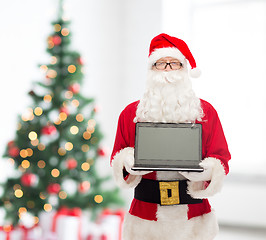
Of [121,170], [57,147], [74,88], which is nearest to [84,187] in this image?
[57,147]

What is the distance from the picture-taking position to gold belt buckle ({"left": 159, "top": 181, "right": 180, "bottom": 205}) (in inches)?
55.9

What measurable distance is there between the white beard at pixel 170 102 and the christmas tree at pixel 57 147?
1.35m

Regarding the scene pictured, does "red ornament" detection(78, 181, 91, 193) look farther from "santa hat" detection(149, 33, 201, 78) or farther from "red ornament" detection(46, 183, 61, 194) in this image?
"santa hat" detection(149, 33, 201, 78)

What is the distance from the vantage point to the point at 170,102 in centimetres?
149

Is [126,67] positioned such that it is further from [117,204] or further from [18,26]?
[117,204]

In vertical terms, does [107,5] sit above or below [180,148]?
above

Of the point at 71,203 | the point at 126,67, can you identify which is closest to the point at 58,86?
the point at 71,203

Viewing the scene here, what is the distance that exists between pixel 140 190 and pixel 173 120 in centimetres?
31

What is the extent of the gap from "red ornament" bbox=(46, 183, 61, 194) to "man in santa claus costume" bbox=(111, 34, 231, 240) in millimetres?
1297

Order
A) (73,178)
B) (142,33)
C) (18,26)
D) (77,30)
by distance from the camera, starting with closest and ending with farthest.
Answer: (73,178)
(18,26)
(77,30)
(142,33)

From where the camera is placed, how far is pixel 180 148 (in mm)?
1371

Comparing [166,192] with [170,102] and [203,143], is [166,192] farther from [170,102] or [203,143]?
[170,102]

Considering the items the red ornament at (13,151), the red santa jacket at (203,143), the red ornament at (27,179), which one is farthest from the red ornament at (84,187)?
the red santa jacket at (203,143)

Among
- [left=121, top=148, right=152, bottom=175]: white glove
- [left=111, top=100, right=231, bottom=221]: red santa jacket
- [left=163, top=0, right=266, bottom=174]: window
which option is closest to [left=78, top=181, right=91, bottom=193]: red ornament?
[left=111, top=100, right=231, bottom=221]: red santa jacket
